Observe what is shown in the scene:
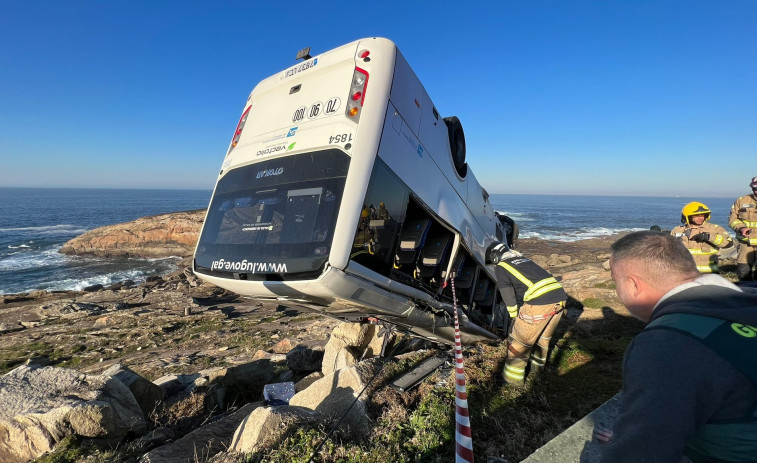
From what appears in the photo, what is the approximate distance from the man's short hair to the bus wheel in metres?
4.03

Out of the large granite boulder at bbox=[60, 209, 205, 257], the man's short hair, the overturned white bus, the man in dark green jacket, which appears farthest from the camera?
the large granite boulder at bbox=[60, 209, 205, 257]

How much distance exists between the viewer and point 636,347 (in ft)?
4.14

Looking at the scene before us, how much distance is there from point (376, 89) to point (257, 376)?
551 cm

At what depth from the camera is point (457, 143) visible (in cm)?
581

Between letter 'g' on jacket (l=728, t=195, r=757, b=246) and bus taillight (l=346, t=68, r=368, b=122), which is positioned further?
letter 'g' on jacket (l=728, t=195, r=757, b=246)

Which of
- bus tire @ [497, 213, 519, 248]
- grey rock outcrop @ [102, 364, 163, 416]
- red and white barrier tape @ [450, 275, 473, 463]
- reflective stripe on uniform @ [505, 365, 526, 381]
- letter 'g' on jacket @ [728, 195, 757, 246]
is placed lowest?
grey rock outcrop @ [102, 364, 163, 416]

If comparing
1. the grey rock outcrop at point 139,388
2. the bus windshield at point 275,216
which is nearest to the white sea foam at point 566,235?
the bus windshield at point 275,216

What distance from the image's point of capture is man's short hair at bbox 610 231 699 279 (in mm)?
1484

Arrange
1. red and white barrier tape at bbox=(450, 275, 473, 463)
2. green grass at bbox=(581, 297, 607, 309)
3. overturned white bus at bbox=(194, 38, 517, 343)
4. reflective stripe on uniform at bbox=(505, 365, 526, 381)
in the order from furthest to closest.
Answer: green grass at bbox=(581, 297, 607, 309) → reflective stripe on uniform at bbox=(505, 365, 526, 381) → overturned white bus at bbox=(194, 38, 517, 343) → red and white barrier tape at bbox=(450, 275, 473, 463)

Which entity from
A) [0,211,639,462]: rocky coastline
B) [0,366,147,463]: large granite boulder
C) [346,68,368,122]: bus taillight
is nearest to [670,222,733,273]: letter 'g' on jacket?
[0,211,639,462]: rocky coastline

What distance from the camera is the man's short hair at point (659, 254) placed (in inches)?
58.4

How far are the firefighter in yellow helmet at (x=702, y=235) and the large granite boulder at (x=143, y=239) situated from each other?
123ft

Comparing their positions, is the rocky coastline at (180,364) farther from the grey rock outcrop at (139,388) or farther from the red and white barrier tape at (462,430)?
the red and white barrier tape at (462,430)

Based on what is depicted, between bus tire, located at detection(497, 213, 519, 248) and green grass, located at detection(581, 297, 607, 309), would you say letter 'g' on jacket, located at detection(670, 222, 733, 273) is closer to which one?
green grass, located at detection(581, 297, 607, 309)
